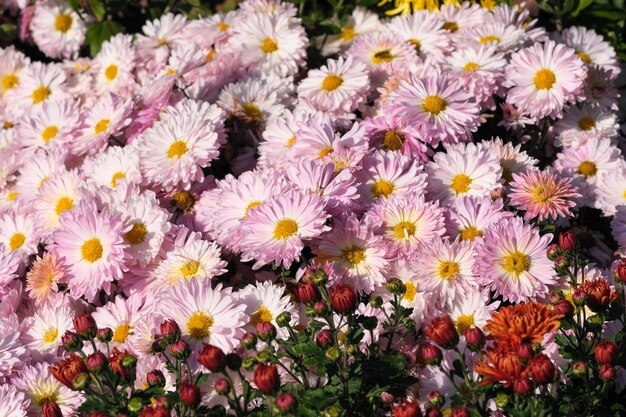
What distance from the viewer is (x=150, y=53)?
13.1ft

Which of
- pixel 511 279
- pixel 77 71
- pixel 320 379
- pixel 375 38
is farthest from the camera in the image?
pixel 77 71

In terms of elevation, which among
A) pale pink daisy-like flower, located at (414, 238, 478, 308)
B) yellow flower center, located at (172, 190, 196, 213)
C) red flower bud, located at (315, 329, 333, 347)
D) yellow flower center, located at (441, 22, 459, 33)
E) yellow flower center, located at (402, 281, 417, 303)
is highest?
yellow flower center, located at (441, 22, 459, 33)

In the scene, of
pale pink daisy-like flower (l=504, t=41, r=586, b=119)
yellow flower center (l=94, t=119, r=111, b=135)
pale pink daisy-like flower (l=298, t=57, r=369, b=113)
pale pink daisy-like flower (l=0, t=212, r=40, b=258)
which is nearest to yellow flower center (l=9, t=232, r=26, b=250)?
pale pink daisy-like flower (l=0, t=212, r=40, b=258)

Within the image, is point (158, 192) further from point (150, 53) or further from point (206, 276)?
point (150, 53)

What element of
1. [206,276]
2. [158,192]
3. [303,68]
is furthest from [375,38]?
[206,276]

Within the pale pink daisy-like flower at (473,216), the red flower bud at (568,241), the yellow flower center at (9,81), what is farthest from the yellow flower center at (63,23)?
the red flower bud at (568,241)

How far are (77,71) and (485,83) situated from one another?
2.11 meters

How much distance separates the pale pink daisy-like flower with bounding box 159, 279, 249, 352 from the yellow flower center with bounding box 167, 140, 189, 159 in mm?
680

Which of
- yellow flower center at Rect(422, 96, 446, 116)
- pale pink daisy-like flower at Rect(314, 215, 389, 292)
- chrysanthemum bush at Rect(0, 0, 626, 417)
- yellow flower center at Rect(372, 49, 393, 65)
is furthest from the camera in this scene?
yellow flower center at Rect(372, 49, 393, 65)

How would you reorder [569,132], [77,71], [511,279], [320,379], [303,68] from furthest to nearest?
1. [77,71]
2. [303,68]
3. [569,132]
4. [511,279]
5. [320,379]

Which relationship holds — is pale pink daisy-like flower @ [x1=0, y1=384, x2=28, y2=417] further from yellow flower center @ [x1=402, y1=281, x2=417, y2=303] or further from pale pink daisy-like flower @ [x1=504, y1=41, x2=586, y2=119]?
pale pink daisy-like flower @ [x1=504, y1=41, x2=586, y2=119]

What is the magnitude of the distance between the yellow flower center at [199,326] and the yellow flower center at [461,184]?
1001 mm

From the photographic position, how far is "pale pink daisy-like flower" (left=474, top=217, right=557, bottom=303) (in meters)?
2.52

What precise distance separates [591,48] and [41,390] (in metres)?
2.67
